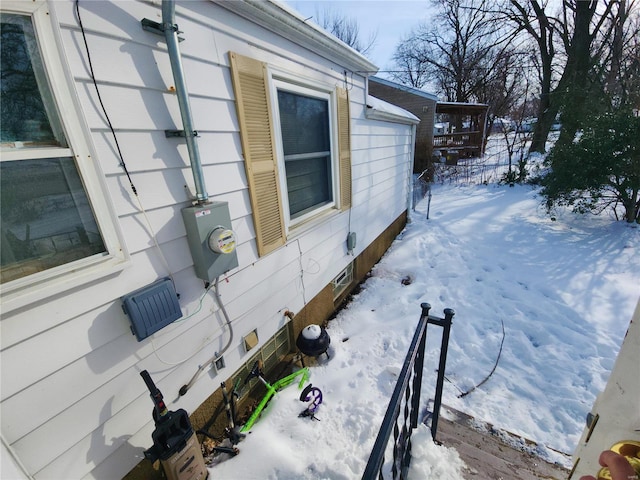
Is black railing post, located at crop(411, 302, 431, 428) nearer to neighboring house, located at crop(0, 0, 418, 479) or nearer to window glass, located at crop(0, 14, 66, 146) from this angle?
neighboring house, located at crop(0, 0, 418, 479)

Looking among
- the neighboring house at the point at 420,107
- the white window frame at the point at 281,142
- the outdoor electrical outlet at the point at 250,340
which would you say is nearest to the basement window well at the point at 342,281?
the white window frame at the point at 281,142

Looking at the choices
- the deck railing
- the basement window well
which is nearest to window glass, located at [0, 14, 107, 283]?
the basement window well

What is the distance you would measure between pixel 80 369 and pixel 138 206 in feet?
2.90

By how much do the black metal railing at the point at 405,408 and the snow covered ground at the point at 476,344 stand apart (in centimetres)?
19

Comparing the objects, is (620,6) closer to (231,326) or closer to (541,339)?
(541,339)

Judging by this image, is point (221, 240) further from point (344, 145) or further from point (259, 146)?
→ point (344, 145)

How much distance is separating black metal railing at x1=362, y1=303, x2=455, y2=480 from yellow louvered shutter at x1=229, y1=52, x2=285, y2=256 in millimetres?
1443

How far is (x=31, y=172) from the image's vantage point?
3.88 feet

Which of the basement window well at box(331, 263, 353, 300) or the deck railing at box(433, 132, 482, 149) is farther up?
the deck railing at box(433, 132, 482, 149)

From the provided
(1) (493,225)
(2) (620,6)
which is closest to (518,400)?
(1) (493,225)

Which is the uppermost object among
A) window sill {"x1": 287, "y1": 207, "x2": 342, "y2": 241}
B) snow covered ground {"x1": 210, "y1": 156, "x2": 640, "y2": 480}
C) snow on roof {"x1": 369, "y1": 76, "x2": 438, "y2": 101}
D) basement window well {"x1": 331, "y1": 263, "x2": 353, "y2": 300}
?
snow on roof {"x1": 369, "y1": 76, "x2": 438, "y2": 101}

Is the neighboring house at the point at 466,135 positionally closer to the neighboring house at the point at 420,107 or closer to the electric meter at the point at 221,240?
the neighboring house at the point at 420,107

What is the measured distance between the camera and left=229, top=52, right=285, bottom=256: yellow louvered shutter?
80.3 inches

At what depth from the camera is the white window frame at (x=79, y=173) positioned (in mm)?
1120
